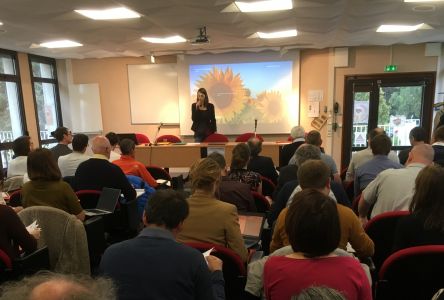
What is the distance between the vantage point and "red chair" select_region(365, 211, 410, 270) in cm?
198

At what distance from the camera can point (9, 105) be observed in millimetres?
6473

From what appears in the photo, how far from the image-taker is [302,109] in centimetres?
713

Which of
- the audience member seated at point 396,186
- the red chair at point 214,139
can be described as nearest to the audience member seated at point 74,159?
the red chair at point 214,139

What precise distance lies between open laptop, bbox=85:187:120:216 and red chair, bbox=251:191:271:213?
3.72 feet

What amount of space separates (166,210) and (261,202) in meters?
1.50

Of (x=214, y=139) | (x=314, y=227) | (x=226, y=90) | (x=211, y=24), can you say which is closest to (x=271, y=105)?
(x=226, y=90)

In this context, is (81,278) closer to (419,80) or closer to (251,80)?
(251,80)

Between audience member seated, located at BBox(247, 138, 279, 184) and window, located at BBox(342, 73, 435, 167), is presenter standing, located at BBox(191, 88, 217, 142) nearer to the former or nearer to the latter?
audience member seated, located at BBox(247, 138, 279, 184)

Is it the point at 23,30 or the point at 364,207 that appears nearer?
the point at 364,207

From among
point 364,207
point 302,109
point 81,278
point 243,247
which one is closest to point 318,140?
point 364,207

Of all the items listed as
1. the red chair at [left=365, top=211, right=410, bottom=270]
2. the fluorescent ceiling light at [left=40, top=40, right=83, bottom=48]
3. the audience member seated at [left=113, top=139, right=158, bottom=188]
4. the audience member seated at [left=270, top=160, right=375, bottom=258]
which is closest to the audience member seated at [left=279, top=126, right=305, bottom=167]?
the audience member seated at [left=113, top=139, right=158, bottom=188]

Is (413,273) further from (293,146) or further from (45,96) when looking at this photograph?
(45,96)

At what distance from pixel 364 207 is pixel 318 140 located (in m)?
1.19

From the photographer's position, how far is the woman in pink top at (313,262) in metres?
1.07
